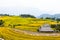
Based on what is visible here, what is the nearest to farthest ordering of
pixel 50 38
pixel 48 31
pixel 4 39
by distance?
pixel 4 39 < pixel 50 38 < pixel 48 31

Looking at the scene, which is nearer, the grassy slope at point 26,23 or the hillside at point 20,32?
the hillside at point 20,32

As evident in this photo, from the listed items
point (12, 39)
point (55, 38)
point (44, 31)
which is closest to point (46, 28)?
point (44, 31)

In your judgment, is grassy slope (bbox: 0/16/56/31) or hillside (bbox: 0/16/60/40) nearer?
hillside (bbox: 0/16/60/40)

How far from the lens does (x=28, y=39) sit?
163ft

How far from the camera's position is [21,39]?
161 ft

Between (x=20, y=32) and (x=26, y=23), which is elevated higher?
(x=20, y=32)

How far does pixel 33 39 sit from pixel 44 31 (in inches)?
553

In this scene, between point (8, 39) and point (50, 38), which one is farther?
point (50, 38)

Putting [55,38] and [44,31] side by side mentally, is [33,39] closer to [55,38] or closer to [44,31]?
[55,38]

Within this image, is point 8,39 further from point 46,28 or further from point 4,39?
point 46,28

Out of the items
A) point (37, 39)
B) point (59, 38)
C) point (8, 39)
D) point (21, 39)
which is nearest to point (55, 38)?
point (59, 38)

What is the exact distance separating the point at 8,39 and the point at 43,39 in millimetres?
8696

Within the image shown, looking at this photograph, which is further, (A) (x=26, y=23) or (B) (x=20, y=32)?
(A) (x=26, y=23)

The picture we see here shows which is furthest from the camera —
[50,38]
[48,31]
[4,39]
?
[48,31]
